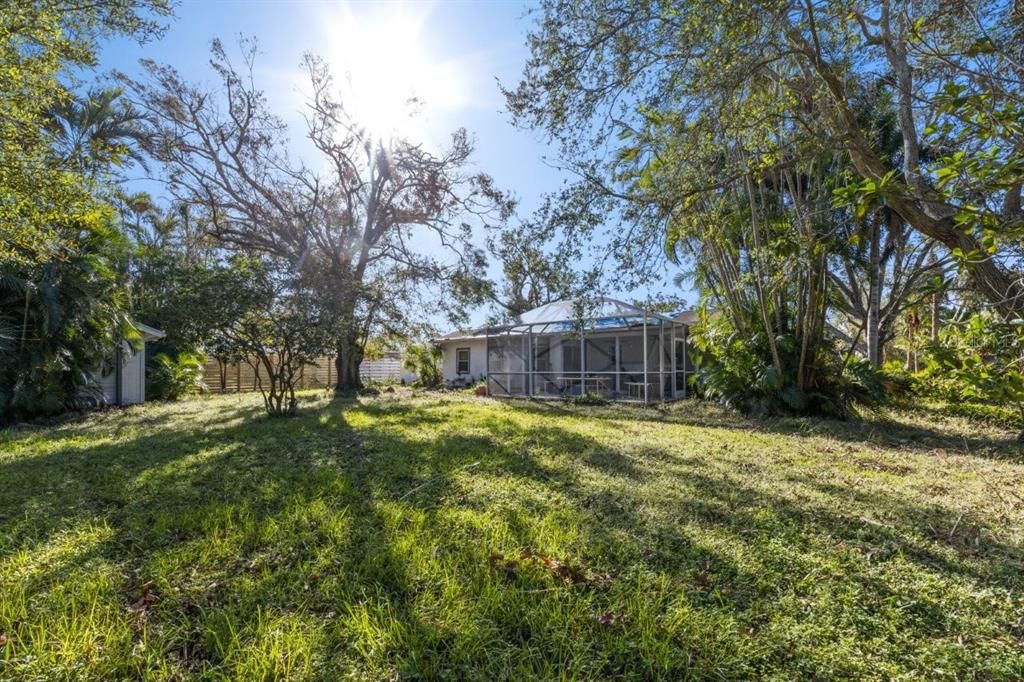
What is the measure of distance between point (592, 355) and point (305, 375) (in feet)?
46.4

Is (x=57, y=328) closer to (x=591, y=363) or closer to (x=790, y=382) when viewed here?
(x=790, y=382)

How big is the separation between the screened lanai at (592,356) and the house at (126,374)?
10.0 m

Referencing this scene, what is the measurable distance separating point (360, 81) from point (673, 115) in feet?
35.6

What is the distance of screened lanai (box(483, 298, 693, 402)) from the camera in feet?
46.4

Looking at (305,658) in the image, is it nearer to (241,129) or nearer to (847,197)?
(847,197)

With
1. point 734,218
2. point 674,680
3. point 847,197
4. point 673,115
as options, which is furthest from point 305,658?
point 734,218

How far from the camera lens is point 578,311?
7.45m

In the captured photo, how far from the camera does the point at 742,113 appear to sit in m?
5.30

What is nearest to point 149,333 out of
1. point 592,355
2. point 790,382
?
point 592,355

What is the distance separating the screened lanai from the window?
3.04 m

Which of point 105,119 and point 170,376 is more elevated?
point 105,119

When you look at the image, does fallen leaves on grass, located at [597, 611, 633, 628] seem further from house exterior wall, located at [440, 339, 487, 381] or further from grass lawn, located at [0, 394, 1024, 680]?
house exterior wall, located at [440, 339, 487, 381]

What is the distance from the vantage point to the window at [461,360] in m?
22.1

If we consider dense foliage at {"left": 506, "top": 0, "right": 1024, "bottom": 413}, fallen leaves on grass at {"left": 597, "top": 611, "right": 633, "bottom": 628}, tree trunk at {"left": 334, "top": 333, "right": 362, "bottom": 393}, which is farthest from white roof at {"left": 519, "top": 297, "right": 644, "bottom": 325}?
tree trunk at {"left": 334, "top": 333, "right": 362, "bottom": 393}
